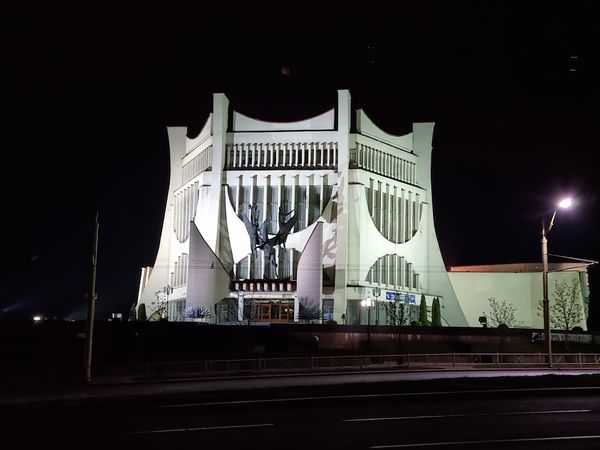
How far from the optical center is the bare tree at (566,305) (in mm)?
71062

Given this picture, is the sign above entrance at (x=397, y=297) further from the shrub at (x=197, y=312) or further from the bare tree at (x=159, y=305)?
the bare tree at (x=159, y=305)

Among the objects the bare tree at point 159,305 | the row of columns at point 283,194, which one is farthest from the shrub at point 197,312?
the bare tree at point 159,305

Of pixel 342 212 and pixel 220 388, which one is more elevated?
pixel 342 212

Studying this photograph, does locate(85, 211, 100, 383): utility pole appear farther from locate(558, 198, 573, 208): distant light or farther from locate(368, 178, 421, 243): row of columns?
locate(368, 178, 421, 243): row of columns

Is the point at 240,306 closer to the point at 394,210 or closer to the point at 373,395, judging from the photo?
the point at 394,210

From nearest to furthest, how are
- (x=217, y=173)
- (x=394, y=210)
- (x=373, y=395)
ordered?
(x=373, y=395)
(x=217, y=173)
(x=394, y=210)

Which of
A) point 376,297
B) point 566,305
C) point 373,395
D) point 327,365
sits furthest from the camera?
point 566,305

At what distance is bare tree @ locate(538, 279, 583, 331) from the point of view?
71.1m

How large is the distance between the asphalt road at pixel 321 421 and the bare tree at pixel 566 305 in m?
55.6

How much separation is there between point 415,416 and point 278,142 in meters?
57.8

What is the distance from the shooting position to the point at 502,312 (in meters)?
75.1

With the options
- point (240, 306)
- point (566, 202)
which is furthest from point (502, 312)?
point (566, 202)

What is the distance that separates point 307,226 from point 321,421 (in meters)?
56.3

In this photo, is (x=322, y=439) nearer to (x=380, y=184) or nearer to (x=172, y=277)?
(x=380, y=184)
